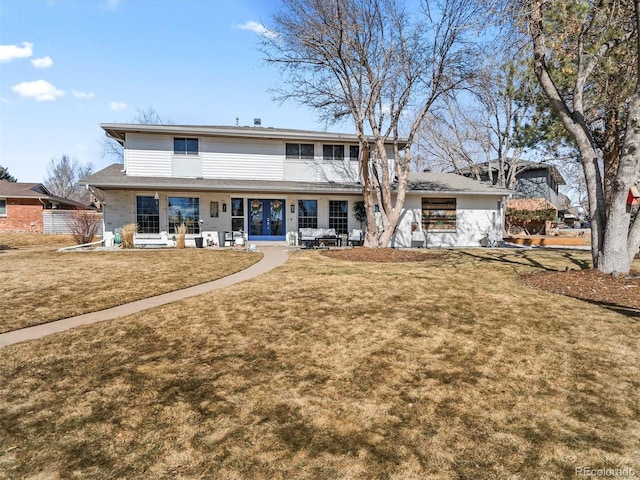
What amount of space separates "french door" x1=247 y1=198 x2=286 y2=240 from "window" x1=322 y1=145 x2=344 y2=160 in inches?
122

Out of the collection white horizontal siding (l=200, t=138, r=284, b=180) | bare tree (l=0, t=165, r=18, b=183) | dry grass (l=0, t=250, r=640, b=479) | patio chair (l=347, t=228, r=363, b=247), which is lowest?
dry grass (l=0, t=250, r=640, b=479)

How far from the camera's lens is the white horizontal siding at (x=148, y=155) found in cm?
1600

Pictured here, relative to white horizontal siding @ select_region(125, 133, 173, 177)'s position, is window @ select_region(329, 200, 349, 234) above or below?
below

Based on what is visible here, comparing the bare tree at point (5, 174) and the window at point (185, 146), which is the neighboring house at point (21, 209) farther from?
the bare tree at point (5, 174)

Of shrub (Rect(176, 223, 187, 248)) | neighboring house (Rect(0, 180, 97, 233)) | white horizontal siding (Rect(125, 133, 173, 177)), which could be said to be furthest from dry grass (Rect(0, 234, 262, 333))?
neighboring house (Rect(0, 180, 97, 233))

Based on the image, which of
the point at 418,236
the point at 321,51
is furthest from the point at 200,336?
the point at 418,236

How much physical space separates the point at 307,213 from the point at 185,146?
253 inches

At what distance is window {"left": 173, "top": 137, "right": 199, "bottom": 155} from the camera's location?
53.8ft

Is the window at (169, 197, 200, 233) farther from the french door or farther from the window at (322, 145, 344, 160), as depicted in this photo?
the window at (322, 145, 344, 160)

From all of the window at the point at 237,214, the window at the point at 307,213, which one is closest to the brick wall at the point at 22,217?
the window at the point at 237,214

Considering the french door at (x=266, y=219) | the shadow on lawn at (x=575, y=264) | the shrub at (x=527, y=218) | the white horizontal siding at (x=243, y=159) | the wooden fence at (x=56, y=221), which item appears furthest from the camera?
the shrub at (x=527, y=218)

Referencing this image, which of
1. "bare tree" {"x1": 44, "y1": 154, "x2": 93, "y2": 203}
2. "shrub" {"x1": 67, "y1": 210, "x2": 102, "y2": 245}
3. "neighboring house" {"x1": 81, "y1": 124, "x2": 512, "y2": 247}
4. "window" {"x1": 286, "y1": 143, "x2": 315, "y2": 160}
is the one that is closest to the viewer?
"neighboring house" {"x1": 81, "y1": 124, "x2": 512, "y2": 247}

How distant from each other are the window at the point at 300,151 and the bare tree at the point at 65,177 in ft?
175

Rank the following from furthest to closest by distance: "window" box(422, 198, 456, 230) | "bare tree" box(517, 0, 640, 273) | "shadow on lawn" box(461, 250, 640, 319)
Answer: "window" box(422, 198, 456, 230), "bare tree" box(517, 0, 640, 273), "shadow on lawn" box(461, 250, 640, 319)
